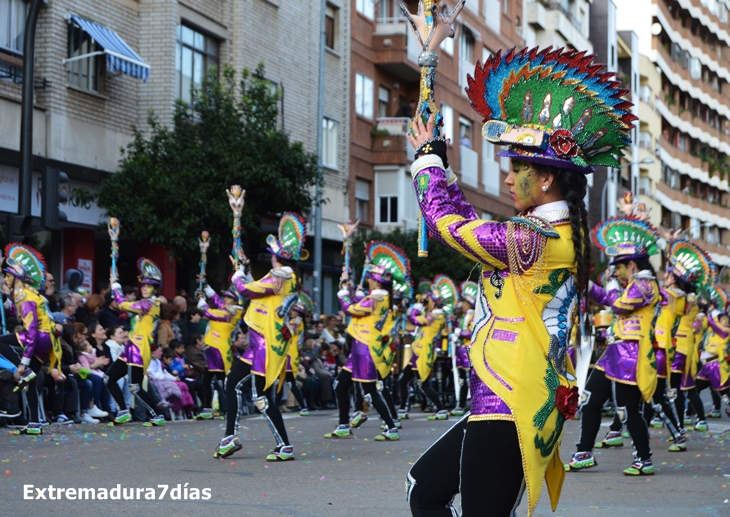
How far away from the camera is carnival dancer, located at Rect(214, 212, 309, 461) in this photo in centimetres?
1105

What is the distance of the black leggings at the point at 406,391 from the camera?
18844 millimetres

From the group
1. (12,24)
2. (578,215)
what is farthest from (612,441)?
(12,24)

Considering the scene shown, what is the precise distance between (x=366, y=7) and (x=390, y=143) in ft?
13.8

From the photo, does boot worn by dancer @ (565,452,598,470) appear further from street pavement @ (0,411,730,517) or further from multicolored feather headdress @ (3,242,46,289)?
multicolored feather headdress @ (3,242,46,289)

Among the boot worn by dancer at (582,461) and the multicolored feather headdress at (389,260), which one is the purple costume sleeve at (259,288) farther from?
the multicolored feather headdress at (389,260)

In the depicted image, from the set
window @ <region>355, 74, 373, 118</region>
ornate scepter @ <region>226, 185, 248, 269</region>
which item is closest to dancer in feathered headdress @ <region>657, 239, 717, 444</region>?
ornate scepter @ <region>226, 185, 248, 269</region>

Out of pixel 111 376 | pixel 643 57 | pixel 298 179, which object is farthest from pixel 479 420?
pixel 643 57

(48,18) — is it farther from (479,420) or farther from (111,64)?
(479,420)

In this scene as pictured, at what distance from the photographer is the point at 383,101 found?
3794cm

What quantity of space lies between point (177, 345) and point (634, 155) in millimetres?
52230

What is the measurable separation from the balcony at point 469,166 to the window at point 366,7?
22.5 feet

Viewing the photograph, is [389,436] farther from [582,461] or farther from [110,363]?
[110,363]

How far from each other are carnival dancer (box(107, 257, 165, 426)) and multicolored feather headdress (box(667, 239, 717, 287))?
6788 mm

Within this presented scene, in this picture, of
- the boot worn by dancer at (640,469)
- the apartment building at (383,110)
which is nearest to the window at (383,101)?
the apartment building at (383,110)
